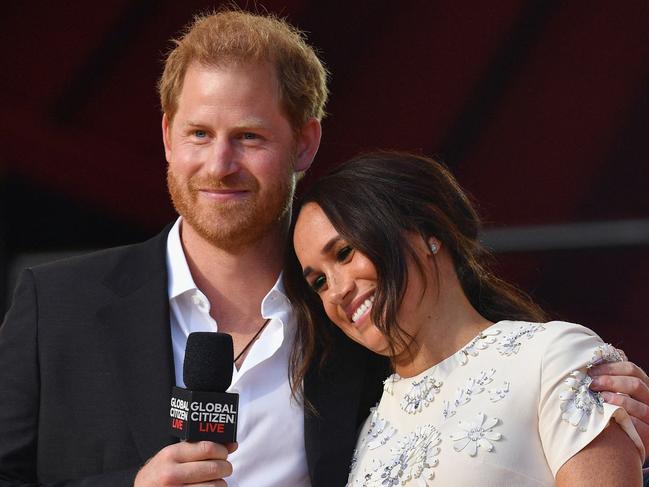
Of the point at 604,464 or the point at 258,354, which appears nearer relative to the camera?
the point at 604,464

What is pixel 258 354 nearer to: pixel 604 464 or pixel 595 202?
pixel 604 464

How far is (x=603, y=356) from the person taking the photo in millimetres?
2023

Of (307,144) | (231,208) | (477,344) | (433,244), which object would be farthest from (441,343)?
(307,144)

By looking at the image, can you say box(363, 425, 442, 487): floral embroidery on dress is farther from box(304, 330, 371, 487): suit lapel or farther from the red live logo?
the red live logo

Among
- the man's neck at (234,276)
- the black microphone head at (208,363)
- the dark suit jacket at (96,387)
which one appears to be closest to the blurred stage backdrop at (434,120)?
the man's neck at (234,276)

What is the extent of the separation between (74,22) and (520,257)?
6.08 ft

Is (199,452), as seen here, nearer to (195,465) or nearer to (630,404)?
(195,465)

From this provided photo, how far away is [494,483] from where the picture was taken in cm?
194

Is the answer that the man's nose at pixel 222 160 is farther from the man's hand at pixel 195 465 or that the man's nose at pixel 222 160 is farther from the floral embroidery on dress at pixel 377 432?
the man's hand at pixel 195 465

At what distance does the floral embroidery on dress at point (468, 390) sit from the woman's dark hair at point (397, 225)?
0.19 meters

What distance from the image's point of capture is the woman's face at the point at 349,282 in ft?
7.28

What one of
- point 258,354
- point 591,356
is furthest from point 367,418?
point 591,356

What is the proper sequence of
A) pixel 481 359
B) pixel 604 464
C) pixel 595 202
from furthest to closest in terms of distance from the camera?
pixel 595 202, pixel 481 359, pixel 604 464

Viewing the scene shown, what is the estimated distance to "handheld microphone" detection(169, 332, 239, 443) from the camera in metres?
1.73
